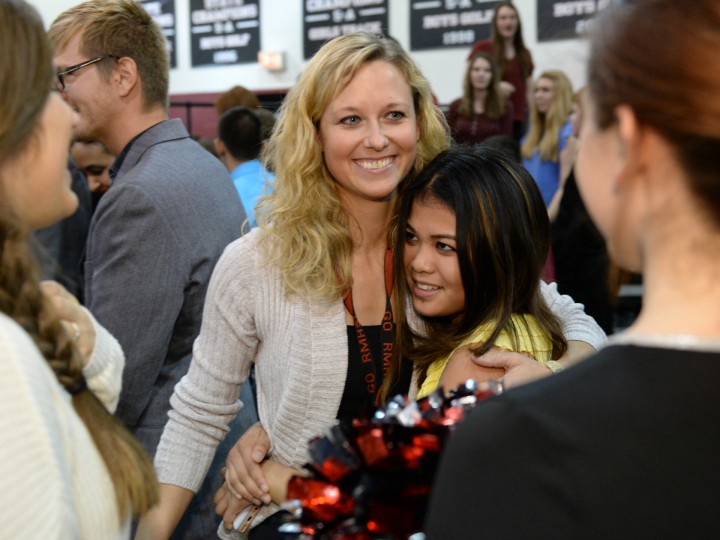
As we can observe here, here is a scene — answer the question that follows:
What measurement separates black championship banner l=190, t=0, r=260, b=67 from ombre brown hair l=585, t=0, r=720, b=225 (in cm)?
975

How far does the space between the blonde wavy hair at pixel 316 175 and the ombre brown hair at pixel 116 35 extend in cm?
57

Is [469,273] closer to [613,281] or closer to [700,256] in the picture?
[613,281]

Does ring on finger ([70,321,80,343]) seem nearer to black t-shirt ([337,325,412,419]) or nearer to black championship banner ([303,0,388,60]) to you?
black t-shirt ([337,325,412,419])

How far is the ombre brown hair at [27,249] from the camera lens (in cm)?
115

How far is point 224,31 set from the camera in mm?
10469

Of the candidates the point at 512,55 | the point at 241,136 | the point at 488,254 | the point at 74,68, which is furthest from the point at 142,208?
the point at 512,55

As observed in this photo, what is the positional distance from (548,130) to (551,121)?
2.6 inches

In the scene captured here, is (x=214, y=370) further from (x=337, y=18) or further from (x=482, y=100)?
(x=337, y=18)

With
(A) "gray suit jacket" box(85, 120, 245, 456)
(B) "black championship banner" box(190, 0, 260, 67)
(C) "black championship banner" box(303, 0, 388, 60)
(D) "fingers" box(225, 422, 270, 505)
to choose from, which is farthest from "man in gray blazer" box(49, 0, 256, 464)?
(B) "black championship banner" box(190, 0, 260, 67)

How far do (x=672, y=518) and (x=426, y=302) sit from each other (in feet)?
3.91

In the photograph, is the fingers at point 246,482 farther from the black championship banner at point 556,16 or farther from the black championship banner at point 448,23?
the black championship banner at point 448,23

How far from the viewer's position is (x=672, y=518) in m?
0.84

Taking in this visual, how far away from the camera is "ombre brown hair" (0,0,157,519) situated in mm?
1152

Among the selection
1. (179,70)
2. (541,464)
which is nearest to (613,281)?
(541,464)
